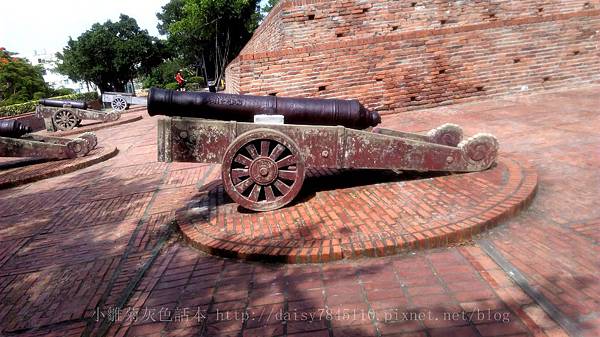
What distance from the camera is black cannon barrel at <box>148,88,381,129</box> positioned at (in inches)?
144

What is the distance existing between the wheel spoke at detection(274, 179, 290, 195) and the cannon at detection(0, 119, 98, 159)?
6236 mm

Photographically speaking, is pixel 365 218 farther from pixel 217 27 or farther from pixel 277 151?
pixel 217 27

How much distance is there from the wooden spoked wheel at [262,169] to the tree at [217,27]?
31.5 m

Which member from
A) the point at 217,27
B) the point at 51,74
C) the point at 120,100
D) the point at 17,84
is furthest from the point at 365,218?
the point at 51,74

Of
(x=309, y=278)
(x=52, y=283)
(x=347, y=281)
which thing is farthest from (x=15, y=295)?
(x=347, y=281)

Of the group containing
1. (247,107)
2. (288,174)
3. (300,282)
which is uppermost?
(247,107)

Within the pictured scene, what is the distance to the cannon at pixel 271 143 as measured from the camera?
3.50m

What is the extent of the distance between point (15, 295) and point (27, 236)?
1.48 metres

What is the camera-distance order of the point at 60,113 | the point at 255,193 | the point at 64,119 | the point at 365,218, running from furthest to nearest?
the point at 64,119 → the point at 60,113 → the point at 255,193 → the point at 365,218

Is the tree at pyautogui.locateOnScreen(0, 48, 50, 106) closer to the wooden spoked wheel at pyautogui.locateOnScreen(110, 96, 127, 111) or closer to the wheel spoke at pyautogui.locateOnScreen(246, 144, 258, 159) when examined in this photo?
the wooden spoked wheel at pyautogui.locateOnScreen(110, 96, 127, 111)

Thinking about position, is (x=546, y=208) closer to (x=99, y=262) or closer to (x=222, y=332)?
(x=222, y=332)

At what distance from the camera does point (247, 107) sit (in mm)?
3750

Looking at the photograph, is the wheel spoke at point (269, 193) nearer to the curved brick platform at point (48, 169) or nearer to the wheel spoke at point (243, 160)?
the wheel spoke at point (243, 160)

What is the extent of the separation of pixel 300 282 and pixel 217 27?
3523cm
